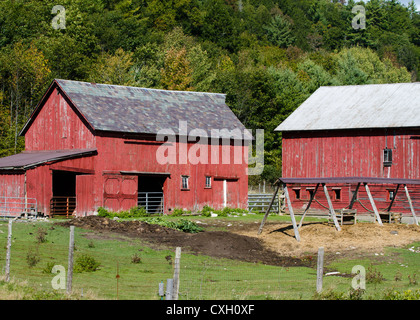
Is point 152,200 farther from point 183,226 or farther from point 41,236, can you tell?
point 41,236

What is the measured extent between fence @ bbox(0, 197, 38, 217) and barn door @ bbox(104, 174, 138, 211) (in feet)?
14.8

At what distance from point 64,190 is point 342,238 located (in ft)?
67.3

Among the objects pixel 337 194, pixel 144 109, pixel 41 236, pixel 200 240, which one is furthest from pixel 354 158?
pixel 41 236

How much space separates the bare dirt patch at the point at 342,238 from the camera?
3044 cm

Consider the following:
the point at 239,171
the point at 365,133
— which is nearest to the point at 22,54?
the point at 239,171

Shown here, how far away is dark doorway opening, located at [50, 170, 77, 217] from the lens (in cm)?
→ 4381

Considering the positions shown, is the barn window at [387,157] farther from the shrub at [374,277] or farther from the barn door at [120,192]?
the shrub at [374,277]

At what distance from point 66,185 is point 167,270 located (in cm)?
2312

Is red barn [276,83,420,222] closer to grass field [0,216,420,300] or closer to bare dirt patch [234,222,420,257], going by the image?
bare dirt patch [234,222,420,257]

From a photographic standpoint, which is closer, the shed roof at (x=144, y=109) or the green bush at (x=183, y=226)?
the green bush at (x=183, y=226)

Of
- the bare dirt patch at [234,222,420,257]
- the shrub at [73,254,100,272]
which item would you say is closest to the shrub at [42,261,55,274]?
the shrub at [73,254,100,272]

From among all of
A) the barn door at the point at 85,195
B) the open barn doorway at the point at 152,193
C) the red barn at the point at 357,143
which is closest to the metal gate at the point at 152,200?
the open barn doorway at the point at 152,193

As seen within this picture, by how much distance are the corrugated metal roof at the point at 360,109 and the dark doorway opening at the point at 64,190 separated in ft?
49.5

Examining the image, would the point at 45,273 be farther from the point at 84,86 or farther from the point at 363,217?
the point at 363,217
